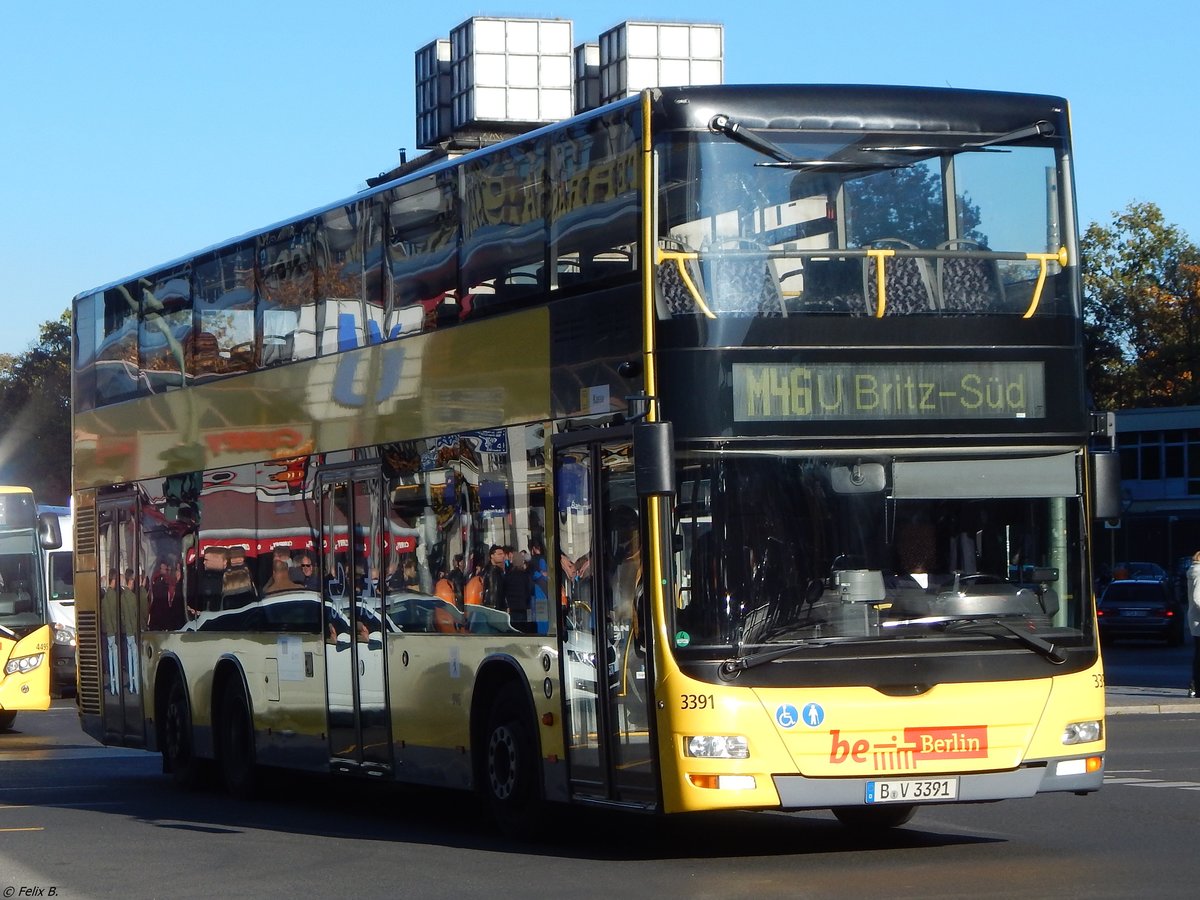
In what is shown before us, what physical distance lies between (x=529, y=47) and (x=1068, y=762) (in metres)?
81.9

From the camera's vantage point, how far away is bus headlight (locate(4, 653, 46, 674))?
2638cm

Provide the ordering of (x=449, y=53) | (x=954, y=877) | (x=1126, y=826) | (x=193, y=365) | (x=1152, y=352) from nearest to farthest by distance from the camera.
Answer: (x=954, y=877) < (x=1126, y=826) < (x=193, y=365) < (x=1152, y=352) < (x=449, y=53)

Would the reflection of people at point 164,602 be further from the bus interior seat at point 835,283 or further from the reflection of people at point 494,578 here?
the bus interior seat at point 835,283

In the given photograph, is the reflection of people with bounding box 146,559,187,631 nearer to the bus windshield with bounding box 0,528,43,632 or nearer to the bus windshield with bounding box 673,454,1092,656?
the bus windshield with bounding box 0,528,43,632

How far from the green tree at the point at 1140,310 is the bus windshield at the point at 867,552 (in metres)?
76.6

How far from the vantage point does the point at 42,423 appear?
321 ft

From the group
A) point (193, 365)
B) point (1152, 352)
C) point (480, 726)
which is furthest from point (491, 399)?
point (1152, 352)

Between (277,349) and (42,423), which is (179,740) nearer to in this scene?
(277,349)

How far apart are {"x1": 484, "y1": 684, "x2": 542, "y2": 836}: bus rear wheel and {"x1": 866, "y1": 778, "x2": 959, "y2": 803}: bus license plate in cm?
247

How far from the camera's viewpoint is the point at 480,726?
1405 centimetres

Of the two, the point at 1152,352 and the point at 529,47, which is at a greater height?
the point at 529,47

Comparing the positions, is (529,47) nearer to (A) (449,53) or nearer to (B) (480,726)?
(A) (449,53)

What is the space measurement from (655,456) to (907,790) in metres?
2.24

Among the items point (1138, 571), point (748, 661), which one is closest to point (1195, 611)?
point (748, 661)
